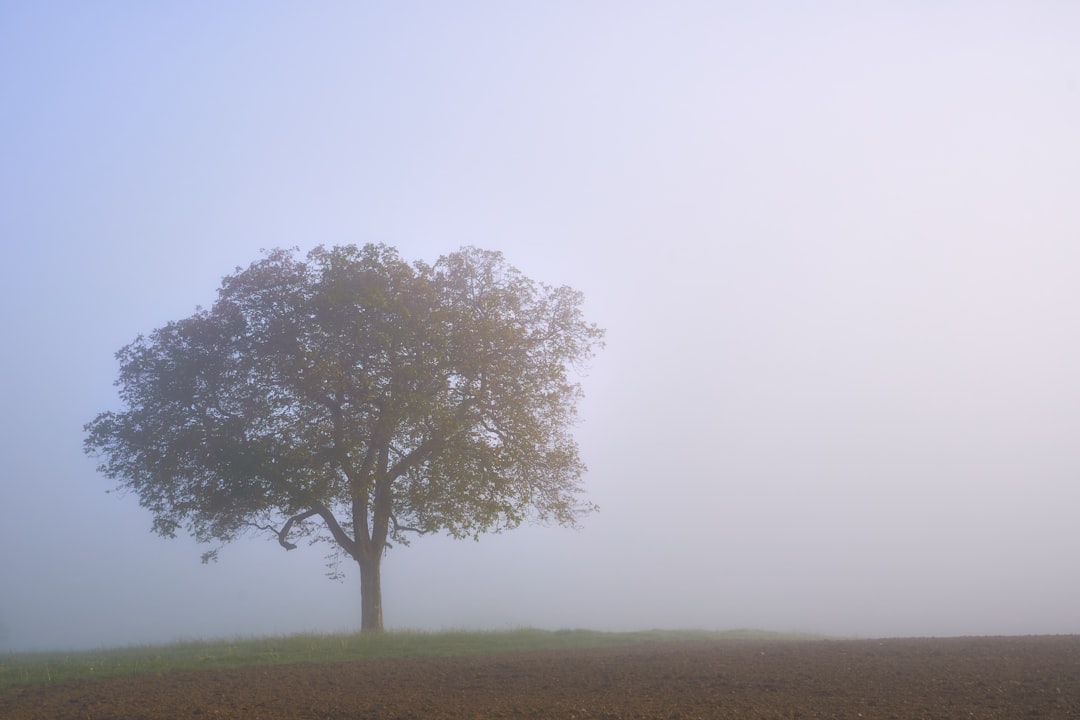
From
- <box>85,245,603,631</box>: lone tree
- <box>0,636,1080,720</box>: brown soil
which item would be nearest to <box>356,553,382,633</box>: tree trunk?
<box>85,245,603,631</box>: lone tree

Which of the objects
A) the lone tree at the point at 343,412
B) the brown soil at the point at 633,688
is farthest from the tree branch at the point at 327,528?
the brown soil at the point at 633,688

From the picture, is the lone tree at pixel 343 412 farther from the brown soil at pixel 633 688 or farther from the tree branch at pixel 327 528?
the brown soil at pixel 633 688

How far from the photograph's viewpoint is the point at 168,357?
24.6 metres

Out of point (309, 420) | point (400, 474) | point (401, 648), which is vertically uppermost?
point (309, 420)

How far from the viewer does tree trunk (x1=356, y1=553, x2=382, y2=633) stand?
23.8 metres

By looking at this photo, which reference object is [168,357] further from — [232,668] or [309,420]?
[232,668]

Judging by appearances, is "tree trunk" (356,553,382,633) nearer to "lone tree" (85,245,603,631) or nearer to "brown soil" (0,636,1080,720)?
"lone tree" (85,245,603,631)

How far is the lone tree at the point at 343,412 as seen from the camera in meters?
23.2

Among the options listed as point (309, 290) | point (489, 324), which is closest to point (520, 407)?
point (489, 324)

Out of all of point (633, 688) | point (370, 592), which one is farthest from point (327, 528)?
point (633, 688)

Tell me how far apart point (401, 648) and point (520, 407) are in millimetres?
8331

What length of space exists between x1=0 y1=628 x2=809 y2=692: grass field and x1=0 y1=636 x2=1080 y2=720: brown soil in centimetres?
172

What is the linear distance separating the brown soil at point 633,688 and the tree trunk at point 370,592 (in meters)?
8.09

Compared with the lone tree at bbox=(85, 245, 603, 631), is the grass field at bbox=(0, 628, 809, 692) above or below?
below
